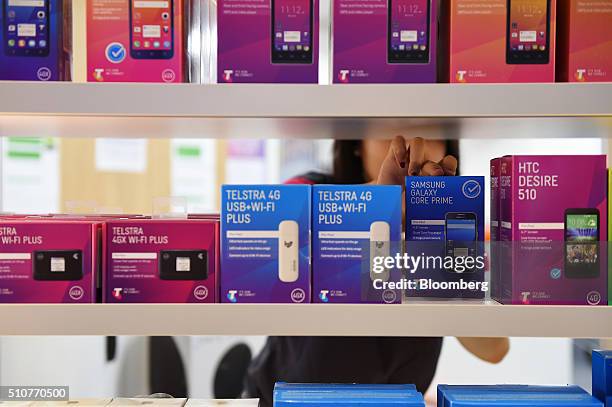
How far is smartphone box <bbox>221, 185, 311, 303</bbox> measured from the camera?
110cm

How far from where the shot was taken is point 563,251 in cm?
109

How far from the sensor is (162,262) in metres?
1.12

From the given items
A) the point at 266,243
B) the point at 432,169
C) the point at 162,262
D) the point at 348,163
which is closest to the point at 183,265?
the point at 162,262

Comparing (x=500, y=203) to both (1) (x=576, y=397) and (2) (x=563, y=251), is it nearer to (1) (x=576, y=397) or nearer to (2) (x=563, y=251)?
(2) (x=563, y=251)

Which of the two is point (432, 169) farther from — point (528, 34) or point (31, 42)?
point (31, 42)

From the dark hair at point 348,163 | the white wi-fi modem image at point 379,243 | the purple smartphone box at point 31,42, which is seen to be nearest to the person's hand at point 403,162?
the white wi-fi modem image at point 379,243

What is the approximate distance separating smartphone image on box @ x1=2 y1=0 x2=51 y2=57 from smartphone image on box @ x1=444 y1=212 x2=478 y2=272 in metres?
0.85

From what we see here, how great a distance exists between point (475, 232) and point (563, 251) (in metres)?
0.16

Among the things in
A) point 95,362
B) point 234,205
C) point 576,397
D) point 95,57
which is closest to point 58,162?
point 95,362

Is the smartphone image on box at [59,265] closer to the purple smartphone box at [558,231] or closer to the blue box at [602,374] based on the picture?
the purple smartphone box at [558,231]

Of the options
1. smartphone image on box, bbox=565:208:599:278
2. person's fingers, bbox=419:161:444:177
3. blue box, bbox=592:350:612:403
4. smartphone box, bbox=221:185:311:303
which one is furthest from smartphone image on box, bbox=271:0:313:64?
blue box, bbox=592:350:612:403

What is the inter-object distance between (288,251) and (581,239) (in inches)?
21.5

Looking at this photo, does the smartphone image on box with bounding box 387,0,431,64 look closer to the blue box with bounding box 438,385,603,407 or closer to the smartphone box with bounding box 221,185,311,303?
the smartphone box with bounding box 221,185,311,303

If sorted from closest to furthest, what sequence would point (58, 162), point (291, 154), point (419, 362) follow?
point (419, 362), point (58, 162), point (291, 154)
